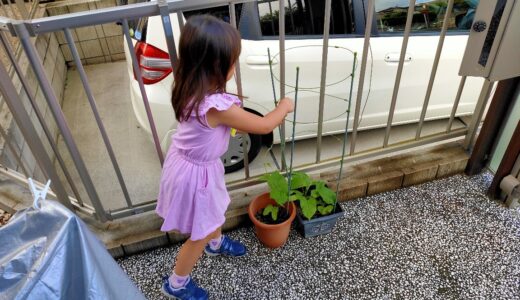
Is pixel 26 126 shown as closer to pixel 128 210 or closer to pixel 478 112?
pixel 128 210

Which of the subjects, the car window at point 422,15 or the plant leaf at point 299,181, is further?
the car window at point 422,15

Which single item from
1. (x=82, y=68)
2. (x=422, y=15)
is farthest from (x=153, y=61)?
(x=422, y=15)

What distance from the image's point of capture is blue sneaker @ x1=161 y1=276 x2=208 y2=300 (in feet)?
6.20

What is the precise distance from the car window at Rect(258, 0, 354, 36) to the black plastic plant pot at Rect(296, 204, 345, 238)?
1156mm

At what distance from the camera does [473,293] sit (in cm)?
191

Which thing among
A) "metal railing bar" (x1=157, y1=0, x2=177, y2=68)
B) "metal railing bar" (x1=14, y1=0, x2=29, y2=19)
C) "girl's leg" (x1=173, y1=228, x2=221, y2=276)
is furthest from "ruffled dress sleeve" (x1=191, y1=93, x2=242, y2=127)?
"metal railing bar" (x1=14, y1=0, x2=29, y2=19)

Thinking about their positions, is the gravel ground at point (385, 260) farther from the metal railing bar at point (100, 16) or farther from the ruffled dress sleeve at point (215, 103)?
the metal railing bar at point (100, 16)

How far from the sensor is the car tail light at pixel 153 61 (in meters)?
2.35

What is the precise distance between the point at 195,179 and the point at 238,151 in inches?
49.3

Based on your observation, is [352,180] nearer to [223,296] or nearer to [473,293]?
[473,293]

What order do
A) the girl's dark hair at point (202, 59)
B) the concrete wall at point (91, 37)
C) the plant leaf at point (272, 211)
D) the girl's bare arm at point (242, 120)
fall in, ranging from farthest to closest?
the concrete wall at point (91, 37)
the plant leaf at point (272, 211)
the girl's bare arm at point (242, 120)
the girl's dark hair at point (202, 59)

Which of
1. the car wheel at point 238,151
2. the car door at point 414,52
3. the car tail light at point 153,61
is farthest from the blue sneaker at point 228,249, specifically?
the car door at point 414,52

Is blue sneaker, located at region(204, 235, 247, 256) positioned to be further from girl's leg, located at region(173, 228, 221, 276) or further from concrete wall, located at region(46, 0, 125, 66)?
concrete wall, located at region(46, 0, 125, 66)

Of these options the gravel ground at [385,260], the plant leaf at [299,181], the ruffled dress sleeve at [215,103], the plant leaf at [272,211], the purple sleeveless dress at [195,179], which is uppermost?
the ruffled dress sleeve at [215,103]
